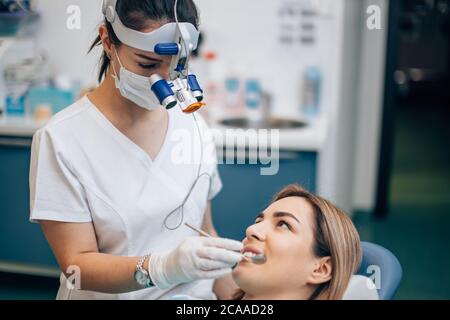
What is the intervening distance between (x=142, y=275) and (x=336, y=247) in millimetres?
392

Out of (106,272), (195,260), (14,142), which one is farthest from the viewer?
(14,142)

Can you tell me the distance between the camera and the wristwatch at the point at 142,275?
120 cm

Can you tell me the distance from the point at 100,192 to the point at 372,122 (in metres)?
3.11

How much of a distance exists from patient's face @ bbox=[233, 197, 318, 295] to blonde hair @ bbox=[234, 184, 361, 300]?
0.02 meters

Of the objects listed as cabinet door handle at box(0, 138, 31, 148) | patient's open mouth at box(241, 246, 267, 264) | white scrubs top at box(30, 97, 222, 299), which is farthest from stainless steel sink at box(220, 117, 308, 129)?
patient's open mouth at box(241, 246, 267, 264)

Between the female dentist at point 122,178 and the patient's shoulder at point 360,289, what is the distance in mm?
245

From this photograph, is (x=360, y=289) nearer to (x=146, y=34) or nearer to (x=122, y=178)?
(x=122, y=178)

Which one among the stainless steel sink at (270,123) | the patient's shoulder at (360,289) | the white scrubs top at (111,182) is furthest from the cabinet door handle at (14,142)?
the patient's shoulder at (360,289)

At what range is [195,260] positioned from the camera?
1.13 m

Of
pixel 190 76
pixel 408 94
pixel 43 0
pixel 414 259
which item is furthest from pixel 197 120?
pixel 408 94

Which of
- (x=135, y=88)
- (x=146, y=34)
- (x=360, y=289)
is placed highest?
(x=146, y=34)

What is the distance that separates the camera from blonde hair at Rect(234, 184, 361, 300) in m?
1.27

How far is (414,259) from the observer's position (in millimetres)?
3328

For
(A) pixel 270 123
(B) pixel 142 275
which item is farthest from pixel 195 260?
(A) pixel 270 123
